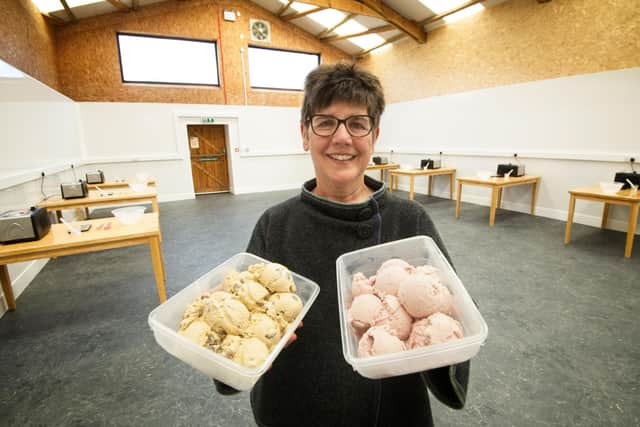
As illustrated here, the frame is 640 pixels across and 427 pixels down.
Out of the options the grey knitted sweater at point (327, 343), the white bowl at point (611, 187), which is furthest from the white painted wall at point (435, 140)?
the grey knitted sweater at point (327, 343)

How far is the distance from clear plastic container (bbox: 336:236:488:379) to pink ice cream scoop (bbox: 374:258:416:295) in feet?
0.24

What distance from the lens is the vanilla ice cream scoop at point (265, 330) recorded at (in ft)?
1.89

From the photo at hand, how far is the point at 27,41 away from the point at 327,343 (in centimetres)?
681

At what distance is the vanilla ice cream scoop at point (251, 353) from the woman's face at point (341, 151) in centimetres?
54

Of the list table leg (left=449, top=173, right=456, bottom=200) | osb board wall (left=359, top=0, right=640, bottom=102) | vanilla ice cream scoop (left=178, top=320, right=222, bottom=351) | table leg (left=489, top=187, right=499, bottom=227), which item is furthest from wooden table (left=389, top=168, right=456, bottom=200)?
vanilla ice cream scoop (left=178, top=320, right=222, bottom=351)

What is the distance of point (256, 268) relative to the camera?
0.72m

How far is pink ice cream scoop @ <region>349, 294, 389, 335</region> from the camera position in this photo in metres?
0.58

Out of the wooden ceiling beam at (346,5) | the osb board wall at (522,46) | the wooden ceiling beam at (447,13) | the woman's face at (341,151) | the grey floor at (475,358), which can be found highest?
the wooden ceiling beam at (346,5)

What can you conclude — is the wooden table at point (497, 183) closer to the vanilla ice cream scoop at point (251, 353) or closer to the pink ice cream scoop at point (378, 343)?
the pink ice cream scoop at point (378, 343)

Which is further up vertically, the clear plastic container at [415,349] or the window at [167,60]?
the window at [167,60]

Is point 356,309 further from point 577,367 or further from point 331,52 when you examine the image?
point 331,52

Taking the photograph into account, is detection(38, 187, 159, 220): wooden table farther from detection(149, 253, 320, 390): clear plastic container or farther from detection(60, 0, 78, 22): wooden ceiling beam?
detection(60, 0, 78, 22): wooden ceiling beam

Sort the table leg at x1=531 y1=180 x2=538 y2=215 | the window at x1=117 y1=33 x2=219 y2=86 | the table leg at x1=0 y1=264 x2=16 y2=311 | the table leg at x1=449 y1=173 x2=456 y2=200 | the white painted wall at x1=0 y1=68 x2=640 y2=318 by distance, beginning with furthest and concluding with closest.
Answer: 1. the window at x1=117 y1=33 x2=219 y2=86
2. the table leg at x1=449 y1=173 x2=456 y2=200
3. the table leg at x1=531 y1=180 x2=538 y2=215
4. the white painted wall at x1=0 y1=68 x2=640 y2=318
5. the table leg at x1=0 y1=264 x2=16 y2=311

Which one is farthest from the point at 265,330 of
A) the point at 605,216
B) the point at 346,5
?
the point at 346,5
